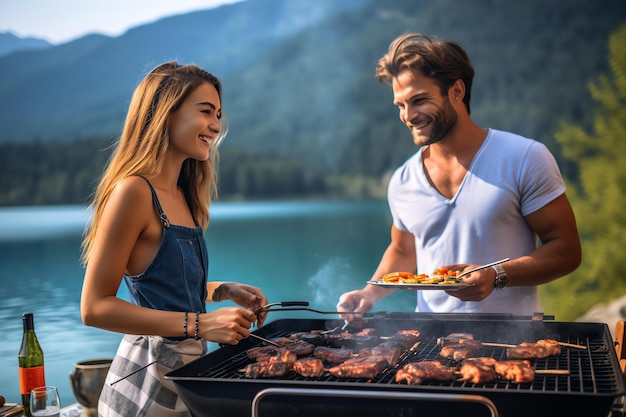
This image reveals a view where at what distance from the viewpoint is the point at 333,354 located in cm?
220

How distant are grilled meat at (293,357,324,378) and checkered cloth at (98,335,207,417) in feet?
1.21

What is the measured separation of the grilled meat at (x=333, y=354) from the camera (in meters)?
2.18

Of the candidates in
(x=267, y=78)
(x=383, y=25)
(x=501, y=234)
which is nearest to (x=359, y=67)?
(x=383, y=25)

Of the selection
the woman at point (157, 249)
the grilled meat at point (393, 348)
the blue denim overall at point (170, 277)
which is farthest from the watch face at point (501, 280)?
the blue denim overall at point (170, 277)

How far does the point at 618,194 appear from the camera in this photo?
17.0m

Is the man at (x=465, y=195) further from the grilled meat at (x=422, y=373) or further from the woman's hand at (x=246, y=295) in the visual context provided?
the grilled meat at (x=422, y=373)

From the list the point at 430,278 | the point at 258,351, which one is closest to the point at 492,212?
the point at 430,278

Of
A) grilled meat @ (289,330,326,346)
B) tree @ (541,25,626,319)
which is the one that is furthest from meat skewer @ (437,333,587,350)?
tree @ (541,25,626,319)

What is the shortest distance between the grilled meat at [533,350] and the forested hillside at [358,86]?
13.4m

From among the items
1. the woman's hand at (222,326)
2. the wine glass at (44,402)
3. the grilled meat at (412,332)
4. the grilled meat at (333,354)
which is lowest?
the wine glass at (44,402)

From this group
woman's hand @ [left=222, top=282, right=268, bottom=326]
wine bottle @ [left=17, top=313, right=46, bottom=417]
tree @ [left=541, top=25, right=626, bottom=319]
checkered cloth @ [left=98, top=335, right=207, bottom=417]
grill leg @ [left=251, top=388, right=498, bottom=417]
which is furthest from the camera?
tree @ [left=541, top=25, right=626, bottom=319]

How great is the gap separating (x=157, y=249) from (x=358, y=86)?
17.4 m

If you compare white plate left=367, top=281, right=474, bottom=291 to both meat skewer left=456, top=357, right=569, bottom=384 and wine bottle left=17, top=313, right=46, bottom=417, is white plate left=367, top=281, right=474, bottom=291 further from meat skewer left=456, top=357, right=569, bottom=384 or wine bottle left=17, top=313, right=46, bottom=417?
wine bottle left=17, top=313, right=46, bottom=417

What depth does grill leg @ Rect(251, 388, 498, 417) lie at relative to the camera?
5.02ft
